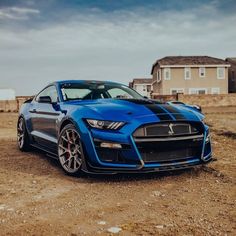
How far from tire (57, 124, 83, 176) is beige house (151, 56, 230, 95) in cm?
4062

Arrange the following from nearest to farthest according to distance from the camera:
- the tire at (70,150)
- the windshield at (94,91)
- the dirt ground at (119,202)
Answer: the dirt ground at (119,202), the tire at (70,150), the windshield at (94,91)

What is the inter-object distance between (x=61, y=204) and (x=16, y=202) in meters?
0.51

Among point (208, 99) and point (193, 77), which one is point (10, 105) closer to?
point (208, 99)

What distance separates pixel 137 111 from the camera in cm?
482

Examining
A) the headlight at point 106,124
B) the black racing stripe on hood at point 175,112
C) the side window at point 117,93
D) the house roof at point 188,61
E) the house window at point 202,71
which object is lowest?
the headlight at point 106,124

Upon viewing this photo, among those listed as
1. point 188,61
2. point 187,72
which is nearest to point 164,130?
point 187,72

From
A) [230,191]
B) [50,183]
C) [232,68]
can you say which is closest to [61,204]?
[50,183]

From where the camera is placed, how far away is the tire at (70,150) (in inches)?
195

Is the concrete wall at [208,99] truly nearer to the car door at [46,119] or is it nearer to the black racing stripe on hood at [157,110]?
the car door at [46,119]

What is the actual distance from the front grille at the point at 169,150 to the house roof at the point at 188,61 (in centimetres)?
4110

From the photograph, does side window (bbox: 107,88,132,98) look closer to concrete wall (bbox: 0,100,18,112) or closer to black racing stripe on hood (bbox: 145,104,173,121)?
black racing stripe on hood (bbox: 145,104,173,121)

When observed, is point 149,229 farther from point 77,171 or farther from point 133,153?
point 77,171

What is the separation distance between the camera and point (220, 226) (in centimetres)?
310

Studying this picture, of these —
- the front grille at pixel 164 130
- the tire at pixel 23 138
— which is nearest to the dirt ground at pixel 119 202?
the front grille at pixel 164 130
